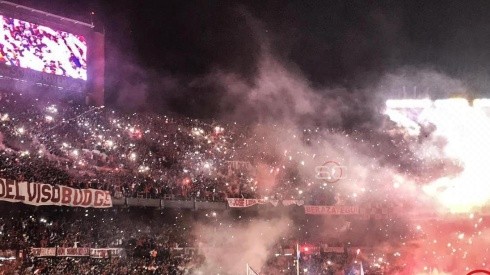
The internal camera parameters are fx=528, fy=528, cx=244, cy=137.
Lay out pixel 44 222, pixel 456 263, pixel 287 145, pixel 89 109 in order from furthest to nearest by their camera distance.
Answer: pixel 456 263 → pixel 287 145 → pixel 89 109 → pixel 44 222

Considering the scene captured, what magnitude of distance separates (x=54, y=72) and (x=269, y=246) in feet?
39.1

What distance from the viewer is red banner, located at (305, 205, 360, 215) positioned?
904 inches

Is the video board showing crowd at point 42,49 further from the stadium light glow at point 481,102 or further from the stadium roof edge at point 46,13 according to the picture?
the stadium light glow at point 481,102

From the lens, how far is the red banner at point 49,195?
45.5ft

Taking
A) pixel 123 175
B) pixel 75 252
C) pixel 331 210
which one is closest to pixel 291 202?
pixel 331 210

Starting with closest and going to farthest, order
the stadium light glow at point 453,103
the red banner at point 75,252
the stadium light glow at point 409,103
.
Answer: the red banner at point 75,252, the stadium light glow at point 453,103, the stadium light glow at point 409,103

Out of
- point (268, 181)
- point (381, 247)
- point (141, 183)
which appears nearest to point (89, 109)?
point (141, 183)

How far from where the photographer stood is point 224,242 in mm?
23375

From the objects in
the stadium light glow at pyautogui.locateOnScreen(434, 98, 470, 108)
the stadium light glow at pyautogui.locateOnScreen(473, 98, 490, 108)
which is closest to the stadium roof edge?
the stadium light glow at pyautogui.locateOnScreen(434, 98, 470, 108)

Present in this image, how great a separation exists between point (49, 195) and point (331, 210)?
1255 cm

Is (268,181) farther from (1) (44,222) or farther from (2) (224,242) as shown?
(1) (44,222)

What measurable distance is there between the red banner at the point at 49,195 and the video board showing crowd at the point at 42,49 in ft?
22.1

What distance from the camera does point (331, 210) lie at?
23281mm

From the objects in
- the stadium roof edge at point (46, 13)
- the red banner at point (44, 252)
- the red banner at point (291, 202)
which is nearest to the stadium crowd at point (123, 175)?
the red banner at point (44, 252)
